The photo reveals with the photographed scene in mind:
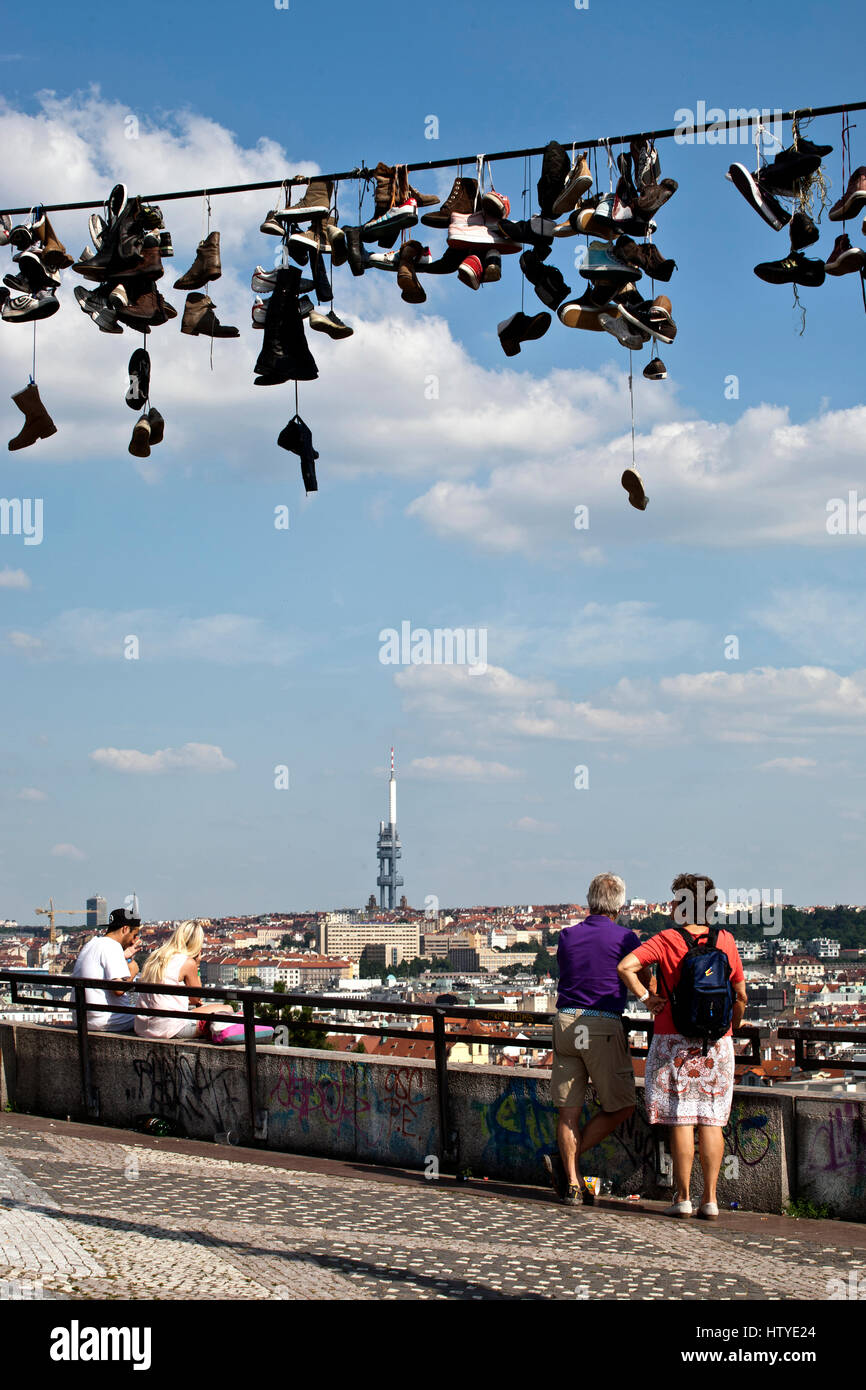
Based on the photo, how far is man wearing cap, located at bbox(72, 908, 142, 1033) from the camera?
393 inches

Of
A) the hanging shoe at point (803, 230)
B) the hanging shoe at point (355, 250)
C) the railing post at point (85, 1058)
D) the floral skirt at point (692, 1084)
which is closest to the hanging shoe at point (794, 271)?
the hanging shoe at point (803, 230)

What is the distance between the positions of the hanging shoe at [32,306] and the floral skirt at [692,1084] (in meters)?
5.26

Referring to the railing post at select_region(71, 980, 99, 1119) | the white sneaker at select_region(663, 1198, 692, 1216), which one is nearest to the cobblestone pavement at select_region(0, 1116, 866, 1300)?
the white sneaker at select_region(663, 1198, 692, 1216)

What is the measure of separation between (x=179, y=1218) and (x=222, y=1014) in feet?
8.26

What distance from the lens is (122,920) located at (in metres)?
10.6

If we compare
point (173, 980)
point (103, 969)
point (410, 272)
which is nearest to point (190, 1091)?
point (173, 980)

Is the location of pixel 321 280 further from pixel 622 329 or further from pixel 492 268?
pixel 622 329

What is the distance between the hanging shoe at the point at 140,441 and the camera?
816cm

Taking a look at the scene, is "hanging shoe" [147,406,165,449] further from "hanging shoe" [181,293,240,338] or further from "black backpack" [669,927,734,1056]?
"black backpack" [669,927,734,1056]

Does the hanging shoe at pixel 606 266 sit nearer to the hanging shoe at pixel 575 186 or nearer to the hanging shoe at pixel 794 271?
the hanging shoe at pixel 575 186

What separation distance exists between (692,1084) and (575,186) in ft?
13.9
